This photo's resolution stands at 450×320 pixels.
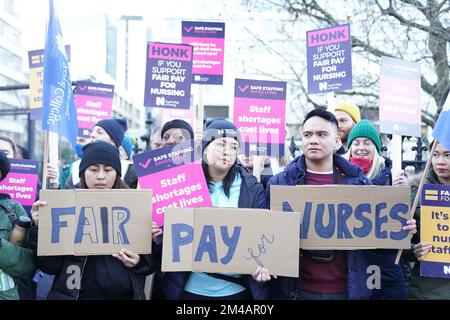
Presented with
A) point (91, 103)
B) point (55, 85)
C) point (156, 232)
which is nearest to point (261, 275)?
point (156, 232)

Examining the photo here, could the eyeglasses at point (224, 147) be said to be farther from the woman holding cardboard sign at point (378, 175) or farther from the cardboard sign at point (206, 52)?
the cardboard sign at point (206, 52)

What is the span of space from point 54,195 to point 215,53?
302 cm

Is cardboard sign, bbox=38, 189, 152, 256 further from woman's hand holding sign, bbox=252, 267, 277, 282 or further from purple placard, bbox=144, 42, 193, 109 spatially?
purple placard, bbox=144, 42, 193, 109

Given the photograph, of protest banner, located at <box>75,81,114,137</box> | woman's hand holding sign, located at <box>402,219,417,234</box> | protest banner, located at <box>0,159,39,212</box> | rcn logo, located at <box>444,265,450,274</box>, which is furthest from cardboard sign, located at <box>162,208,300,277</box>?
protest banner, located at <box>75,81,114,137</box>

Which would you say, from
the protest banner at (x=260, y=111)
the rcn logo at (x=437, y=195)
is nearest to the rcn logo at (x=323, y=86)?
the protest banner at (x=260, y=111)

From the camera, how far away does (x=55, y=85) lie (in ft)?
14.6

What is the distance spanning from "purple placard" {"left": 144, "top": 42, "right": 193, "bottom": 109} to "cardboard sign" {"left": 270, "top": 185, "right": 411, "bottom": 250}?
2522mm

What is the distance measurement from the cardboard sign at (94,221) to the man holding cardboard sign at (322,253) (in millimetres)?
856

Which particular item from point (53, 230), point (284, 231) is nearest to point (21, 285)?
point (53, 230)

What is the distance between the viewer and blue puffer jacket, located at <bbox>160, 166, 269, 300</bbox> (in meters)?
3.76

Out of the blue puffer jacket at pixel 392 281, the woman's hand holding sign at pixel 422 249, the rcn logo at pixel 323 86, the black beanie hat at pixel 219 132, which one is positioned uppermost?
the rcn logo at pixel 323 86

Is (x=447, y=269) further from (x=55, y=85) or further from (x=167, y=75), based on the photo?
(x=167, y=75)

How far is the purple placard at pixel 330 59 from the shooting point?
18.6 ft
